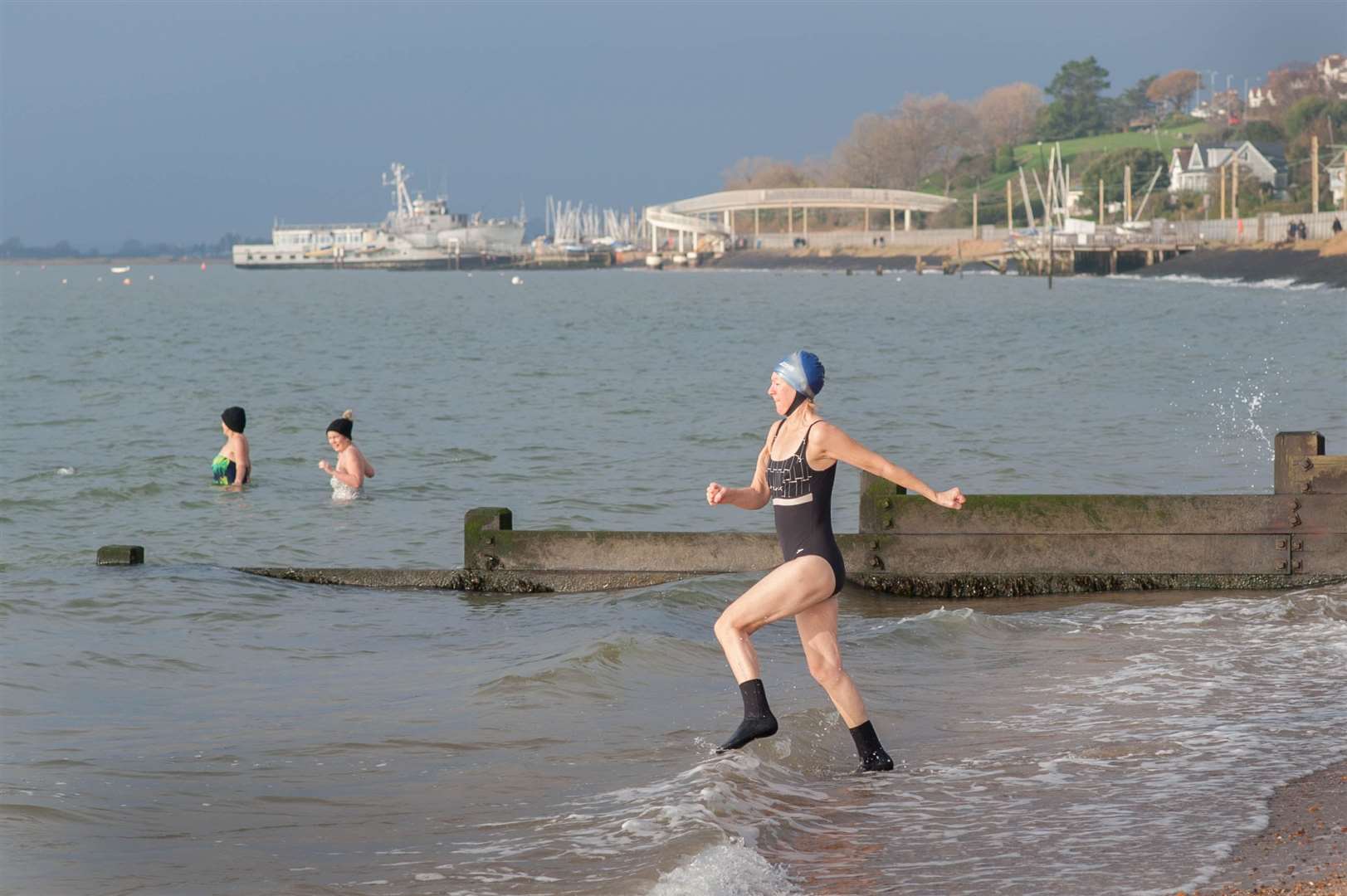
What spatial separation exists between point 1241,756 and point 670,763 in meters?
2.87

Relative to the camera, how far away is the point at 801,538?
7.94m

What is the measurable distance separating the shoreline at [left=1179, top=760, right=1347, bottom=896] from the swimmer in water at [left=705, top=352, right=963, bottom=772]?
6.45 ft

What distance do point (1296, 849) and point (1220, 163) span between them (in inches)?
6361

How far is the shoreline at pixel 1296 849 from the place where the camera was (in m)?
6.34

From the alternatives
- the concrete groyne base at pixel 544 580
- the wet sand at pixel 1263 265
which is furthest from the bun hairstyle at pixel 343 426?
the wet sand at pixel 1263 265

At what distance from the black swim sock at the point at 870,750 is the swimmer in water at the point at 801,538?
21cm

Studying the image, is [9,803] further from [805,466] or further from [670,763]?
[805,466]

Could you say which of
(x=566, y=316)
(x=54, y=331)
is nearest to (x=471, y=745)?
(x=54, y=331)

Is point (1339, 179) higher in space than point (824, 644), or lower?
higher

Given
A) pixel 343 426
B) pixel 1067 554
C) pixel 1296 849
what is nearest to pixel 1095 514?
pixel 1067 554

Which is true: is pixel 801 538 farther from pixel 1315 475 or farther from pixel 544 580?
pixel 1315 475

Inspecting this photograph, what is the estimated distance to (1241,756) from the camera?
846 centimetres

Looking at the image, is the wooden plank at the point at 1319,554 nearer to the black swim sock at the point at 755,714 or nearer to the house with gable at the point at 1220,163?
the black swim sock at the point at 755,714

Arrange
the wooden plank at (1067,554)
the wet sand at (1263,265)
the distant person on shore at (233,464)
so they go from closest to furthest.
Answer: the wooden plank at (1067,554) < the distant person on shore at (233,464) < the wet sand at (1263,265)
